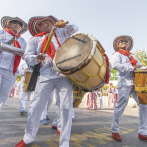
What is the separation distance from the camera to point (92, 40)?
7.14 feet

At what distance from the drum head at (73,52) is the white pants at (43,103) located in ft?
0.90

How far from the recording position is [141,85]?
113 inches

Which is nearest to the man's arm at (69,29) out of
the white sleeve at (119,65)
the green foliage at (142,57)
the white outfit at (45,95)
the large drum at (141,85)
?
the white outfit at (45,95)

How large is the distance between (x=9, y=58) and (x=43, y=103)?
133 centimetres

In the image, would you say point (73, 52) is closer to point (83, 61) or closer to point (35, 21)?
point (83, 61)

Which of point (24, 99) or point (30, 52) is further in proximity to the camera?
point (24, 99)

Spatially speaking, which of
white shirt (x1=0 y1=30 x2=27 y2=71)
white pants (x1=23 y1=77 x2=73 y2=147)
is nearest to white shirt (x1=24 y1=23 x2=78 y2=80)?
white pants (x1=23 y1=77 x2=73 y2=147)

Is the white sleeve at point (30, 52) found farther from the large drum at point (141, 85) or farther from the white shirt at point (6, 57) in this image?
the large drum at point (141, 85)

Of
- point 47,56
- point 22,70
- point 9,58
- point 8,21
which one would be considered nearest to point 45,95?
point 47,56

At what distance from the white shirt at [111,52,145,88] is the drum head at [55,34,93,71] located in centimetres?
110

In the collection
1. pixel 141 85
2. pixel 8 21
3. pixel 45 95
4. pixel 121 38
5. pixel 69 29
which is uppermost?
pixel 8 21

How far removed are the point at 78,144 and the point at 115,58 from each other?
1797 mm

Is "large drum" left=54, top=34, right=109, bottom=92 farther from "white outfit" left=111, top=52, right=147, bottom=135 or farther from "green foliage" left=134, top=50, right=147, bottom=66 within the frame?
"green foliage" left=134, top=50, right=147, bottom=66

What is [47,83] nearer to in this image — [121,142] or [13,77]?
[13,77]
